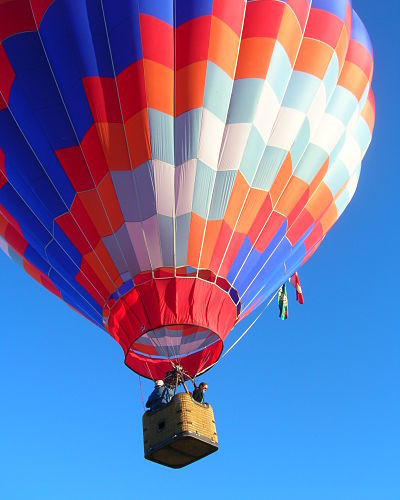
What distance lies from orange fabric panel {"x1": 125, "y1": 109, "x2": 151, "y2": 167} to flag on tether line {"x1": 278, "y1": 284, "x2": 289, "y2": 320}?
10.9ft

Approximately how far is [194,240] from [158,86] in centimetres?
148

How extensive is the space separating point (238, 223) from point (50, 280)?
2.34 m

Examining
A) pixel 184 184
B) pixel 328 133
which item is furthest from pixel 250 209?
pixel 328 133

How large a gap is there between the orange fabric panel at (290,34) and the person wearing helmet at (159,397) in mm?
3468

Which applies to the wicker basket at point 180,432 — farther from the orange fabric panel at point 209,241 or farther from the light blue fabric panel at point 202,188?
the light blue fabric panel at point 202,188

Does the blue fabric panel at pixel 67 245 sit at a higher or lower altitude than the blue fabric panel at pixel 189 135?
lower

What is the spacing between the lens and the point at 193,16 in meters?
7.07

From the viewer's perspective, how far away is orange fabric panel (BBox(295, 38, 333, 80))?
768 cm

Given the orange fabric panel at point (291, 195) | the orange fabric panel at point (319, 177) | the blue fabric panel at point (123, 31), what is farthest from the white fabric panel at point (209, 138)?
the orange fabric panel at point (319, 177)

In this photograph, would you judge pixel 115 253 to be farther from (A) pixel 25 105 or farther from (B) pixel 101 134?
(A) pixel 25 105

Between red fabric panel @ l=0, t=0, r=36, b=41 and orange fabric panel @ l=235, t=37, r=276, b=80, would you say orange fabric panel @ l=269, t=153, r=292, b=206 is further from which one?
red fabric panel @ l=0, t=0, r=36, b=41

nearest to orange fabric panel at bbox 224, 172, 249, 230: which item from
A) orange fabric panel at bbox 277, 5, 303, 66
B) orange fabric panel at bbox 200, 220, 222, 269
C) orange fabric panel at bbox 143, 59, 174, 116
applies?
orange fabric panel at bbox 200, 220, 222, 269

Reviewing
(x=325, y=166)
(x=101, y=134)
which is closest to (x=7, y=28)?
(x=101, y=134)

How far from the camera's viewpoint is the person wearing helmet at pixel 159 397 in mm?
6820
